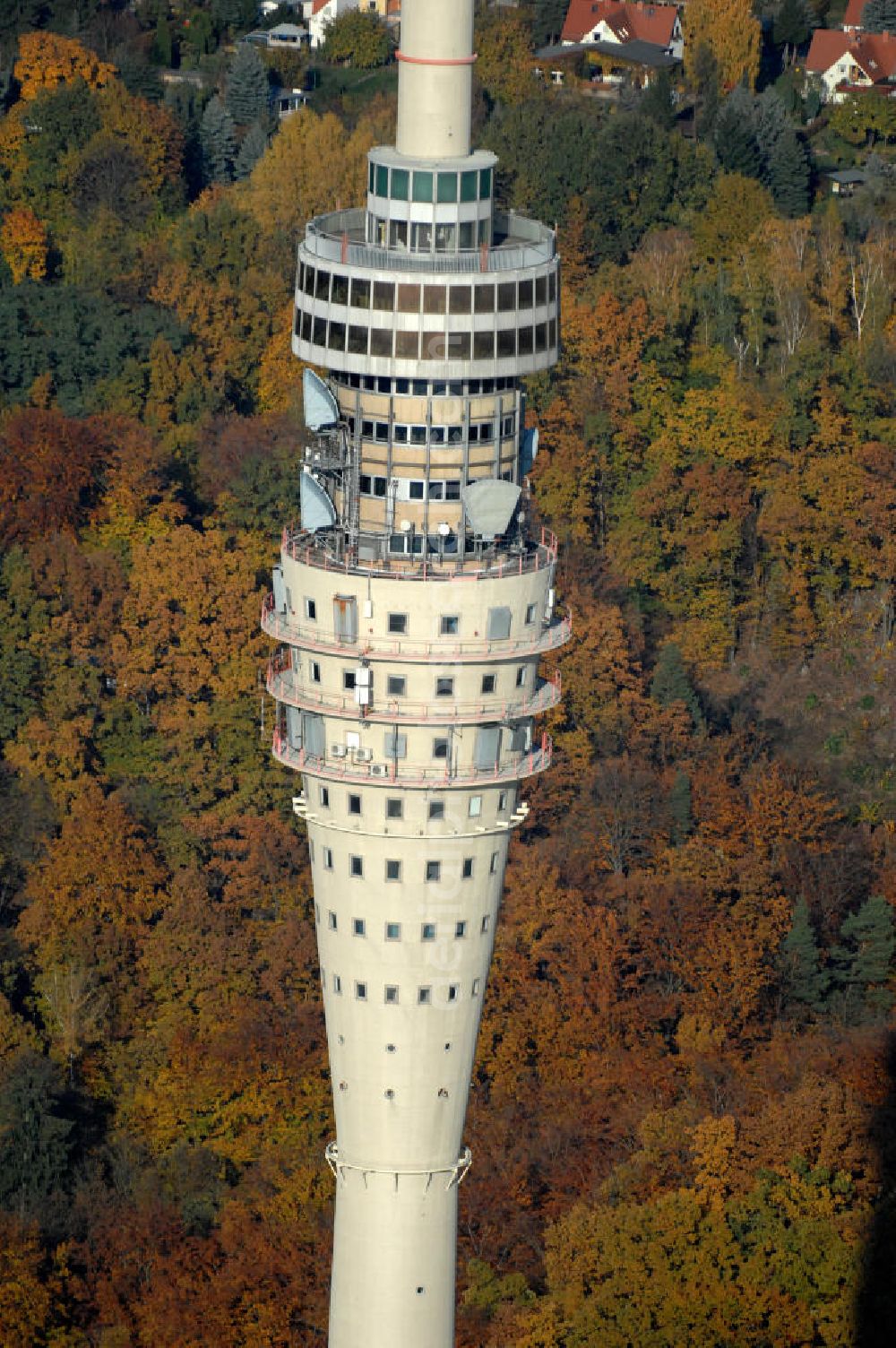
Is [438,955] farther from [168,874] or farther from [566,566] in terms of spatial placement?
[566,566]

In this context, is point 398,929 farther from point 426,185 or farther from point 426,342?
point 426,185

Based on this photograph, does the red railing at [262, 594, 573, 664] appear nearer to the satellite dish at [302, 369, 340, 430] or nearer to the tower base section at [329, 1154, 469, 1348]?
the satellite dish at [302, 369, 340, 430]

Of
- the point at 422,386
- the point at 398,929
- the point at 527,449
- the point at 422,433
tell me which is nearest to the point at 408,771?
the point at 398,929

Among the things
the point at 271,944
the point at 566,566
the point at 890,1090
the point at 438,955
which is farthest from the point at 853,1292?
Result: the point at 566,566

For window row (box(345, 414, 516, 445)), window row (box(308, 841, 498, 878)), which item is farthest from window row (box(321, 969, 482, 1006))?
window row (box(345, 414, 516, 445))

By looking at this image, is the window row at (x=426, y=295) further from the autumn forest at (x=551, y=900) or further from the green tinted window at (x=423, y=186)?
the autumn forest at (x=551, y=900)

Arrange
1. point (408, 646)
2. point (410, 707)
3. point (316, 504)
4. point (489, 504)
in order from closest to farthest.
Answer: point (489, 504) < point (316, 504) < point (408, 646) < point (410, 707)

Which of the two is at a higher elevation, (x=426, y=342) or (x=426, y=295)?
(x=426, y=295)

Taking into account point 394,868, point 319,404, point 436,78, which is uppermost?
point 436,78
